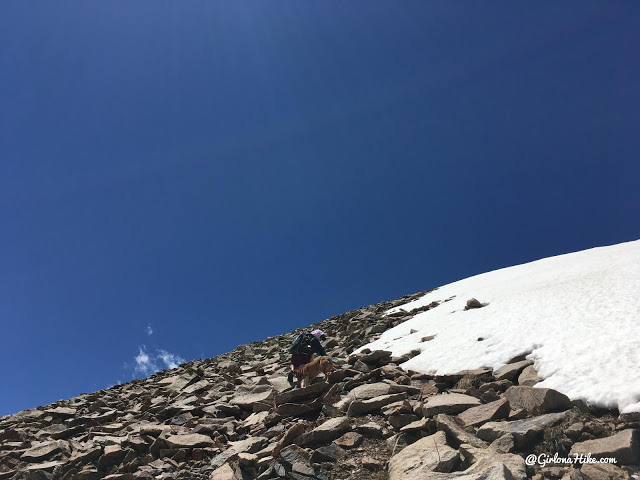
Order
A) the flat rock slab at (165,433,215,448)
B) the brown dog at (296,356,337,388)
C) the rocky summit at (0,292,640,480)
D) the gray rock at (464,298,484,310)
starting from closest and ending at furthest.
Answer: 1. the rocky summit at (0,292,640,480)
2. the flat rock slab at (165,433,215,448)
3. the brown dog at (296,356,337,388)
4. the gray rock at (464,298,484,310)

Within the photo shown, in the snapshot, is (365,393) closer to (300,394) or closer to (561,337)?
(300,394)

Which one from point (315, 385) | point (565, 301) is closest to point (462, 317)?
point (565, 301)

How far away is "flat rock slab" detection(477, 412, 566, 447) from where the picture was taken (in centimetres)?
528

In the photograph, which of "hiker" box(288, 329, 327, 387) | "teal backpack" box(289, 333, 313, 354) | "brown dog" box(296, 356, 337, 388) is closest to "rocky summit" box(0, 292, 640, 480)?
"brown dog" box(296, 356, 337, 388)

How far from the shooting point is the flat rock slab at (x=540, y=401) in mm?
6000

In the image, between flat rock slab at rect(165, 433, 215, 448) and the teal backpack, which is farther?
the teal backpack

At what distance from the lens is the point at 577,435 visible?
5.16 metres

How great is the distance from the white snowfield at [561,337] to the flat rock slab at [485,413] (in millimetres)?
958

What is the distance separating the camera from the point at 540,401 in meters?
6.10

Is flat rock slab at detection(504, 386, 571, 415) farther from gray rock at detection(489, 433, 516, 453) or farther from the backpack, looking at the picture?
the backpack

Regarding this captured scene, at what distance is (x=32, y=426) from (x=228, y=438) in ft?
27.0

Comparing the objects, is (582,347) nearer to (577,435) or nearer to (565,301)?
(577,435)

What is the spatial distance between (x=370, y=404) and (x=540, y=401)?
10.1 feet

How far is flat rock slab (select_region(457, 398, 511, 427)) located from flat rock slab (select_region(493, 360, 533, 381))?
1555 millimetres
